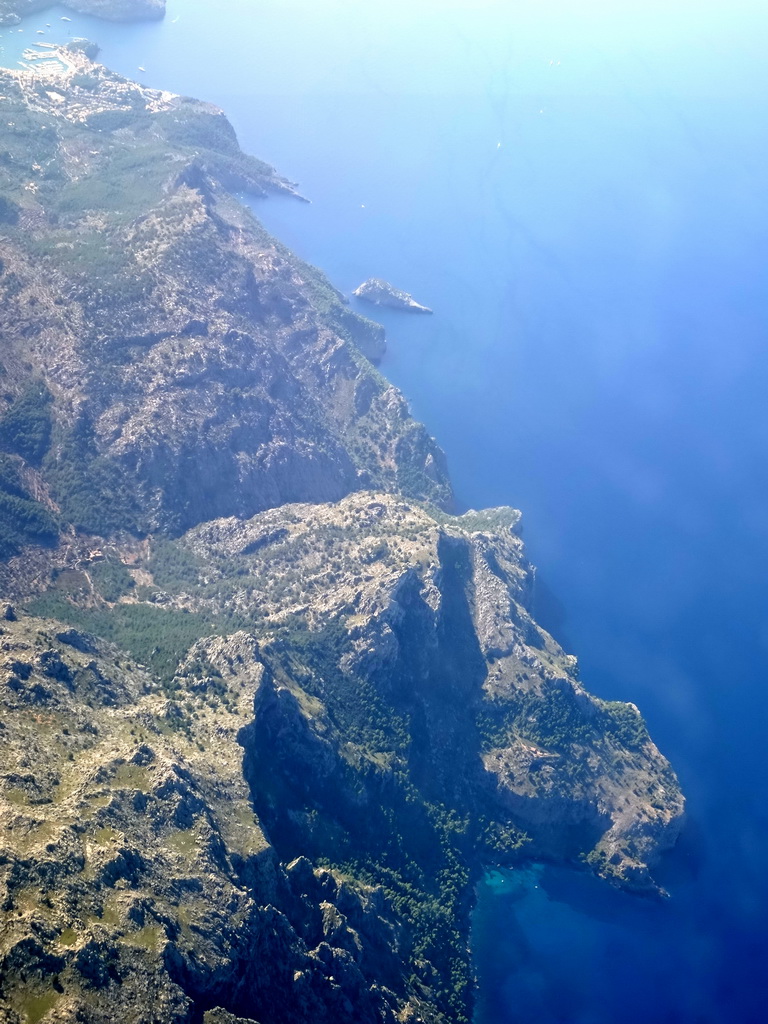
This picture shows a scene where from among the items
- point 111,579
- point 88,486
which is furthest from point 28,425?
point 111,579

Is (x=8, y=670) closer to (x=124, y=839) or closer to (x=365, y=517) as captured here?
(x=124, y=839)

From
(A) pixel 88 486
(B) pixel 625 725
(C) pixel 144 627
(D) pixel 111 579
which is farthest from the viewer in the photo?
(A) pixel 88 486

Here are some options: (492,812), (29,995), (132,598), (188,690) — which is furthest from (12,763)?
(492,812)

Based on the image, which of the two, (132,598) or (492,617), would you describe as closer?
(132,598)

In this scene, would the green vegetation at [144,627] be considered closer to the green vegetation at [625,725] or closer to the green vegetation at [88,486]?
the green vegetation at [88,486]

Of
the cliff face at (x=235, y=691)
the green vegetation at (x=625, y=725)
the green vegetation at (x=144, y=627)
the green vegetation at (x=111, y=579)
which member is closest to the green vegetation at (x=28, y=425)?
the cliff face at (x=235, y=691)

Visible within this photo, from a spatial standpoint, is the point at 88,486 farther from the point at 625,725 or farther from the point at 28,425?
the point at 625,725

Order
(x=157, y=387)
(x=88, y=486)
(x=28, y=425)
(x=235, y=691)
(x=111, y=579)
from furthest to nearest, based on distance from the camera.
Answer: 1. (x=157, y=387)
2. (x=28, y=425)
3. (x=88, y=486)
4. (x=111, y=579)
5. (x=235, y=691)

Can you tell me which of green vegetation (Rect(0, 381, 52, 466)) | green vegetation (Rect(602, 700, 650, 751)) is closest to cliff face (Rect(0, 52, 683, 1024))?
green vegetation (Rect(602, 700, 650, 751))
